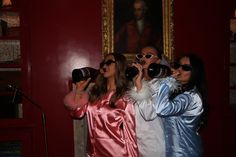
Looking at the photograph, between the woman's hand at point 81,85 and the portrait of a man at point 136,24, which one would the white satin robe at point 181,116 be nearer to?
the woman's hand at point 81,85

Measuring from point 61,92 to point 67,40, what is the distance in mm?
587

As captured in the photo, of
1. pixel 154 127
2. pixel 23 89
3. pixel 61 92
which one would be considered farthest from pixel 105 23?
pixel 154 127

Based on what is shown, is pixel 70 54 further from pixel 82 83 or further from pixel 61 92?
pixel 82 83

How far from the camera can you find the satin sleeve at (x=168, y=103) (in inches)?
82.7

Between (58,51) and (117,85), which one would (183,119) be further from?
(58,51)

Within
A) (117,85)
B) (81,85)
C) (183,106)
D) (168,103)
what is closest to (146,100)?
(168,103)

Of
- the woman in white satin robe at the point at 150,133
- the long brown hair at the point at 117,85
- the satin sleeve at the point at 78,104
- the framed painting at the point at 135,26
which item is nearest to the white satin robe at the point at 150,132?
the woman in white satin robe at the point at 150,133

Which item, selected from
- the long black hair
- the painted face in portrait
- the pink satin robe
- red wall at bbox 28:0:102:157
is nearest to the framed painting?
red wall at bbox 28:0:102:157

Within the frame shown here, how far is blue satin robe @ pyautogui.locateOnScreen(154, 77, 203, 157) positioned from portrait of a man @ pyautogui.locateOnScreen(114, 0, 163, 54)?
4.86 feet

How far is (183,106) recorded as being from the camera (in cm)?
212

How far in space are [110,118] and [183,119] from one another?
538 mm

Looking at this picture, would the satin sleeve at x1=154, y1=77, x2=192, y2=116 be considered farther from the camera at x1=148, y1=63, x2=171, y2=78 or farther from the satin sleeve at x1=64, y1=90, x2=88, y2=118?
the satin sleeve at x1=64, y1=90, x2=88, y2=118

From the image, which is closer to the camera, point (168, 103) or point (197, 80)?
point (168, 103)

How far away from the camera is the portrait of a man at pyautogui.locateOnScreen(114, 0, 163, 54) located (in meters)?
3.58
